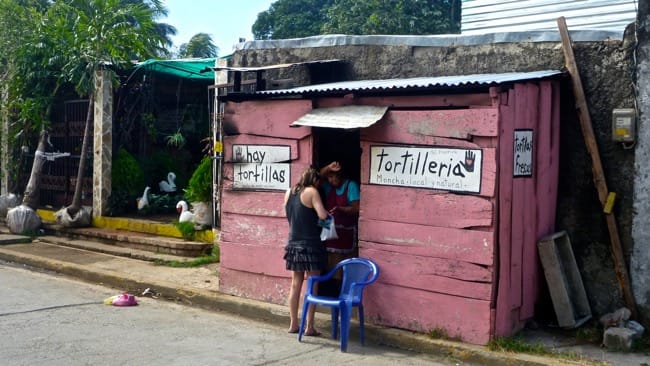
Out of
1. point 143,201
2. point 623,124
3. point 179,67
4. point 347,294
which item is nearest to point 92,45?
point 179,67

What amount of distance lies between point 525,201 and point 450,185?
723mm

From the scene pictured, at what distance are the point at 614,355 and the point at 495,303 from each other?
41.6 inches

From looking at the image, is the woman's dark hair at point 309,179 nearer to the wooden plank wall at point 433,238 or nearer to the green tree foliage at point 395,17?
the wooden plank wall at point 433,238

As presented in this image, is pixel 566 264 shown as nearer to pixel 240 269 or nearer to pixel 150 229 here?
pixel 240 269

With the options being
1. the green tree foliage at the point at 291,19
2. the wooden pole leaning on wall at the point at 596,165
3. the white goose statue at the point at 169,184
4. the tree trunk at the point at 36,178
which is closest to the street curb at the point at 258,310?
the wooden pole leaning on wall at the point at 596,165

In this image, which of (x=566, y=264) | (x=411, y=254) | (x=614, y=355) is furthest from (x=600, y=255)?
(x=411, y=254)

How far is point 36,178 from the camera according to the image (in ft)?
44.5

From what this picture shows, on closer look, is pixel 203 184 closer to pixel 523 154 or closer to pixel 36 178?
pixel 36 178

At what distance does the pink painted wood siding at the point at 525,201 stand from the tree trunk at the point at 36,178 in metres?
9.79

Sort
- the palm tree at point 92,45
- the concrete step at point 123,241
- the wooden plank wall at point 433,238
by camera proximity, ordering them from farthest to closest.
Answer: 1. the palm tree at point 92,45
2. the concrete step at point 123,241
3. the wooden plank wall at point 433,238

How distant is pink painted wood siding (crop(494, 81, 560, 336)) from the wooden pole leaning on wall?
23 centimetres

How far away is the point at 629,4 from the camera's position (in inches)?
380

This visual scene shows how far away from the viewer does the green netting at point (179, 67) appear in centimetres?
1288

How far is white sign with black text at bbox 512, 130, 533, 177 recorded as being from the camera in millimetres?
6676
